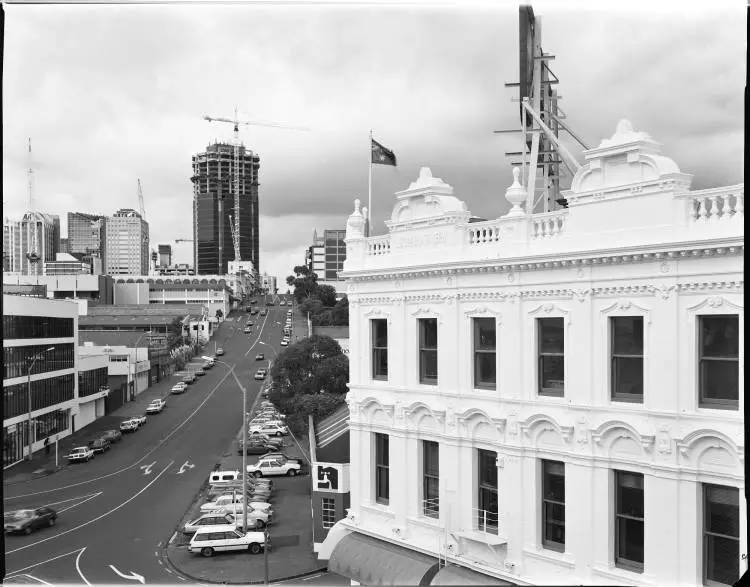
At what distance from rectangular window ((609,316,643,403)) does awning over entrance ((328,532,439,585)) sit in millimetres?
4942

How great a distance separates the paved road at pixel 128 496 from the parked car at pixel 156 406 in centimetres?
52

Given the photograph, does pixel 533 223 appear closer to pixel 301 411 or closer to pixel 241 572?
pixel 241 572

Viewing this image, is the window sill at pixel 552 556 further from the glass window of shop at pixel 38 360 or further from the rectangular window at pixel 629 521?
the glass window of shop at pixel 38 360

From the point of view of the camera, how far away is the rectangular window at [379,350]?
52.5 ft

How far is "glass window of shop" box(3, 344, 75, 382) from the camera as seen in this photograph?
32.7m

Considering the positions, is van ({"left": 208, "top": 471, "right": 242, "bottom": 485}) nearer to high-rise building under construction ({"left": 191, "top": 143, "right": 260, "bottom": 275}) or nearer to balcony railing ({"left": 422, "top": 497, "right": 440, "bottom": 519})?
high-rise building under construction ({"left": 191, "top": 143, "right": 260, "bottom": 275})

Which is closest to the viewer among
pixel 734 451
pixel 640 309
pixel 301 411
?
pixel 734 451

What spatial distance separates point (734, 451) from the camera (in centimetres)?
1045

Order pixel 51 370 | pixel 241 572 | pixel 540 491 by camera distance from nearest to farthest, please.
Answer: pixel 540 491 < pixel 241 572 < pixel 51 370

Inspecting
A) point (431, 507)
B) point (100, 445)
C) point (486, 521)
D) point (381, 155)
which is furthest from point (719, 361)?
point (100, 445)

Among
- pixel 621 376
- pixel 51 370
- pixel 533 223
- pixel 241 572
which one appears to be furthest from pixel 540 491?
pixel 51 370

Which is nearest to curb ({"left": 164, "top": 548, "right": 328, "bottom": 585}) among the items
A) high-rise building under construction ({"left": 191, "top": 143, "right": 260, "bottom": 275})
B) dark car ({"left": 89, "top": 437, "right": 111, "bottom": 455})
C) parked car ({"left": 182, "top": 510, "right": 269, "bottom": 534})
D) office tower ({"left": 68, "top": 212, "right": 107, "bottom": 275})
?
parked car ({"left": 182, "top": 510, "right": 269, "bottom": 534})

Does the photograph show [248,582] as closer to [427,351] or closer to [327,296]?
[427,351]

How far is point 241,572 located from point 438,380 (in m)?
11.3
